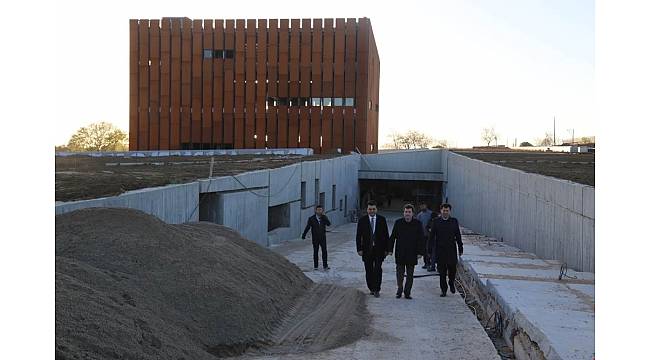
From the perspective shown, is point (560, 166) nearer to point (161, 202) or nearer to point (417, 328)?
point (161, 202)

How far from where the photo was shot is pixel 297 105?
178ft

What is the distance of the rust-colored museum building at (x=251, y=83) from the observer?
2103 inches

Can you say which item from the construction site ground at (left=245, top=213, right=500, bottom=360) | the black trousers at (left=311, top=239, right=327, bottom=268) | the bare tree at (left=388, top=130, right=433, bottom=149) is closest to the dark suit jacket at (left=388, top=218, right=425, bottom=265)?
the construction site ground at (left=245, top=213, right=500, bottom=360)

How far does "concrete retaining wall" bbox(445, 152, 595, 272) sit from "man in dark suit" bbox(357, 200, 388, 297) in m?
3.42

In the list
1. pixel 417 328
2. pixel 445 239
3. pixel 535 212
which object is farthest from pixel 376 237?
pixel 535 212

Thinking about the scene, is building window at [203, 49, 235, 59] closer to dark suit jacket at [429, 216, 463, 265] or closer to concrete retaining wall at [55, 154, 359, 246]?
concrete retaining wall at [55, 154, 359, 246]

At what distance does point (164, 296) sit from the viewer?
7812 mm

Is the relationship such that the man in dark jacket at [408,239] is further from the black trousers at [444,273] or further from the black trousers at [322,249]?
the black trousers at [322,249]

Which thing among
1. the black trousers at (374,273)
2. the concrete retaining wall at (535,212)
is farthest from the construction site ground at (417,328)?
the concrete retaining wall at (535,212)

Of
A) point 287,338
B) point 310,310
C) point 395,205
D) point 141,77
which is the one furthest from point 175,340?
point 141,77

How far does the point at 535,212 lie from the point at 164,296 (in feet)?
34.3

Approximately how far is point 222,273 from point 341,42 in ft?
150

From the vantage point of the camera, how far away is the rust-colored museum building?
5341 centimetres

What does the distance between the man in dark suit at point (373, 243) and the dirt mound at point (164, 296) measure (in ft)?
1.58
